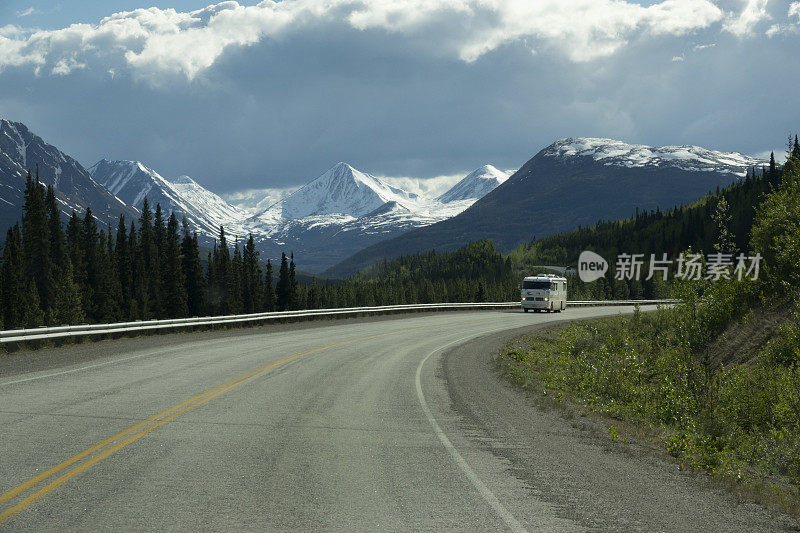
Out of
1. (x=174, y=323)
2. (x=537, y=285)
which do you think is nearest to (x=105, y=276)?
(x=537, y=285)

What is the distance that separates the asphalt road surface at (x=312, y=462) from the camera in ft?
18.4

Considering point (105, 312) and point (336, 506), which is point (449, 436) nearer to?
point (336, 506)

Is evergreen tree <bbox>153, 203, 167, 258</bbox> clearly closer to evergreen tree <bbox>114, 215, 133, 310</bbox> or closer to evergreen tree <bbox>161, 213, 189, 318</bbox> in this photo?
evergreen tree <bbox>114, 215, 133, 310</bbox>

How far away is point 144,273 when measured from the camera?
10188 centimetres

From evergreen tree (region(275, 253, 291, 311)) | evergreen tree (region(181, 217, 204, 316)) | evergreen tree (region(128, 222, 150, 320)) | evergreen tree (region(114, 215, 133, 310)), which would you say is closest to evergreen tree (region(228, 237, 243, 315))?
evergreen tree (region(181, 217, 204, 316))

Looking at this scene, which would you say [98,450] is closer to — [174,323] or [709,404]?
[709,404]

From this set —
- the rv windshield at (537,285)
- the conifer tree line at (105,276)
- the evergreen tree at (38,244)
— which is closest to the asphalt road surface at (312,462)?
the rv windshield at (537,285)

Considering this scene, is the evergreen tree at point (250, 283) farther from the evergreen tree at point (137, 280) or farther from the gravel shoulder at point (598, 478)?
the gravel shoulder at point (598, 478)

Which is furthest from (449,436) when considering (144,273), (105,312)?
(144,273)

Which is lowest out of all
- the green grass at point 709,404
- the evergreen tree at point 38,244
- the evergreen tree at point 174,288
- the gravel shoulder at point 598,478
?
the green grass at point 709,404

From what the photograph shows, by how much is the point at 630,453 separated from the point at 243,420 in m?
5.73

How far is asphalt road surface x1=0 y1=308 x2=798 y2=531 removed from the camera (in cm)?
562

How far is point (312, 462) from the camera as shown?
7449 millimetres

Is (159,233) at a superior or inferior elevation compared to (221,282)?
superior
